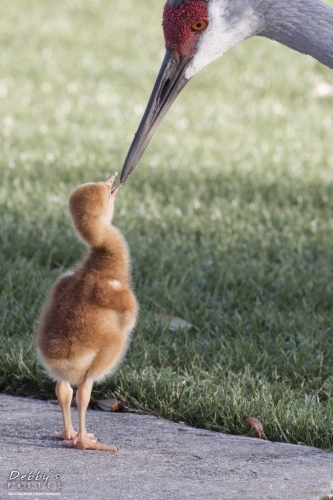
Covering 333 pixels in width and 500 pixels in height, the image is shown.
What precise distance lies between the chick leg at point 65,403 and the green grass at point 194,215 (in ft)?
1.66

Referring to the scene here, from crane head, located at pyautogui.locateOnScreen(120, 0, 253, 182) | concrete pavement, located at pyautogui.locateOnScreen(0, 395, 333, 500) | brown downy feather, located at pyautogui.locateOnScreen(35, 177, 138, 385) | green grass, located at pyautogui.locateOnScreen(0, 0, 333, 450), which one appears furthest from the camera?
green grass, located at pyautogui.locateOnScreen(0, 0, 333, 450)

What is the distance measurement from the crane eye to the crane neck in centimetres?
26

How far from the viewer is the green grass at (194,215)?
4.50 m

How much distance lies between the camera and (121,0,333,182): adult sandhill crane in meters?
4.27

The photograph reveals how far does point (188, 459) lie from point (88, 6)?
1015 centimetres

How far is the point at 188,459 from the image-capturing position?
3.71m

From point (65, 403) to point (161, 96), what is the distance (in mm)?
1418

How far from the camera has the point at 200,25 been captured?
14.0 ft

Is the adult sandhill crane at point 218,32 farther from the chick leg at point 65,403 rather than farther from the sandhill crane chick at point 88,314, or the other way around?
the chick leg at point 65,403

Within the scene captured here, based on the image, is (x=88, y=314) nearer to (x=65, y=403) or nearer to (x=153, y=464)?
(x=65, y=403)

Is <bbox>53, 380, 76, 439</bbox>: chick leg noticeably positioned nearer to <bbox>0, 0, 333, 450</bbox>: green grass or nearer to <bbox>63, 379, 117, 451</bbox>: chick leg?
<bbox>63, 379, 117, 451</bbox>: chick leg

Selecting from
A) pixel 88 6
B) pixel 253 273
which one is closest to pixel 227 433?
pixel 253 273

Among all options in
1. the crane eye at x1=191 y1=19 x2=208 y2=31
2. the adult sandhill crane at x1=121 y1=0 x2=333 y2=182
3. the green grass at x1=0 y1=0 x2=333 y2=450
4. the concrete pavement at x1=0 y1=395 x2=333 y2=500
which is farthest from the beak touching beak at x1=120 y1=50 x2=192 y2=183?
the concrete pavement at x1=0 y1=395 x2=333 y2=500

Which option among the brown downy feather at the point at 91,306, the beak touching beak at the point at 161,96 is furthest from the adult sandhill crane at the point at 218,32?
the brown downy feather at the point at 91,306
